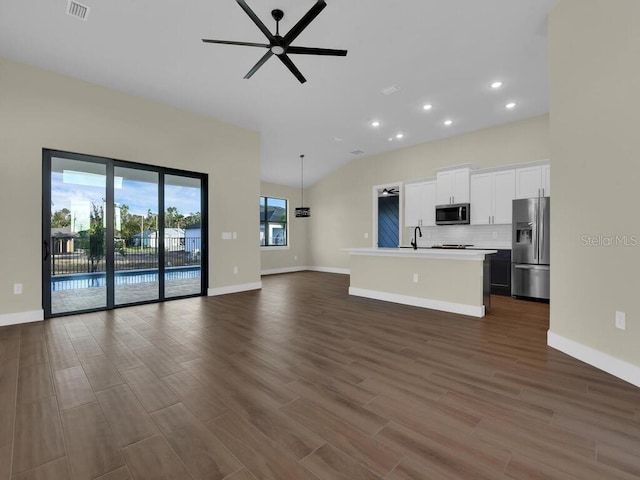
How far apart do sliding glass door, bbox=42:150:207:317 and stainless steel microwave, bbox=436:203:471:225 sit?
4957 mm

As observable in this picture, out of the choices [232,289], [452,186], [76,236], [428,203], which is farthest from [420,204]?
[76,236]

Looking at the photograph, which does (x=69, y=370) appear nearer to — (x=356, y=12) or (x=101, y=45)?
(x=101, y=45)

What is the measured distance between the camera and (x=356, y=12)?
308 centimetres

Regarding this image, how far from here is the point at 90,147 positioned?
167 inches

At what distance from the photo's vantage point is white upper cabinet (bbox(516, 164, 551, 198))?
5223 mm

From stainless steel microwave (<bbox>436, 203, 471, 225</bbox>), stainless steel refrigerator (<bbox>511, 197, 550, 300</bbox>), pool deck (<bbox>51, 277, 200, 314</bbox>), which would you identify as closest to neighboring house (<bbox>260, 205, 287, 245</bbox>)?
pool deck (<bbox>51, 277, 200, 314</bbox>)

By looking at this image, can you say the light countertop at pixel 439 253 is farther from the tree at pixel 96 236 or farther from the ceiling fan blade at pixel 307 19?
the tree at pixel 96 236

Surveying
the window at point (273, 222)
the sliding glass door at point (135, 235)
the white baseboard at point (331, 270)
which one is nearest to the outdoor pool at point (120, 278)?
the sliding glass door at point (135, 235)

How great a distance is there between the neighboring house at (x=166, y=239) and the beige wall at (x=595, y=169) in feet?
17.9

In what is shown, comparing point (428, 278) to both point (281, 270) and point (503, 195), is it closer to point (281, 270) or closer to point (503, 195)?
point (503, 195)

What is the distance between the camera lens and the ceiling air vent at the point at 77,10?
9.48 ft

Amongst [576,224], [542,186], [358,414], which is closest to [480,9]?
[576,224]

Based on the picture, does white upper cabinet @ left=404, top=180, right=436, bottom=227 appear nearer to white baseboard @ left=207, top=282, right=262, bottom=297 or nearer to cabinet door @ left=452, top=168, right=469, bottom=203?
cabinet door @ left=452, top=168, right=469, bottom=203

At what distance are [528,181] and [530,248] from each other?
1277mm
